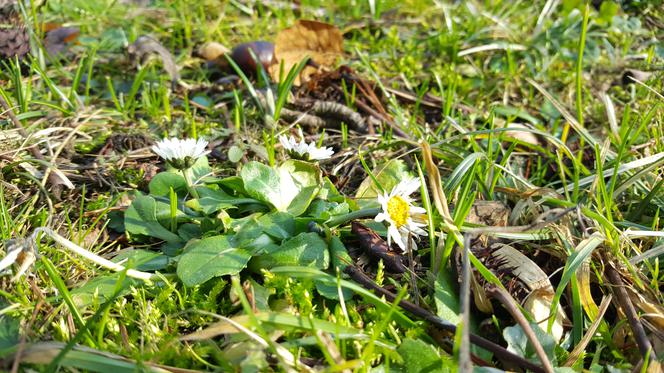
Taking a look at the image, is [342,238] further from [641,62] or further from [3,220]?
[641,62]

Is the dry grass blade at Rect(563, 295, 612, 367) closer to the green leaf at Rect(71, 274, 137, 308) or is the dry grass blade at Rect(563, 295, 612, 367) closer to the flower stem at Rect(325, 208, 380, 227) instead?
the flower stem at Rect(325, 208, 380, 227)

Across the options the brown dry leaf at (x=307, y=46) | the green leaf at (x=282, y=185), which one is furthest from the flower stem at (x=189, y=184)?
the brown dry leaf at (x=307, y=46)

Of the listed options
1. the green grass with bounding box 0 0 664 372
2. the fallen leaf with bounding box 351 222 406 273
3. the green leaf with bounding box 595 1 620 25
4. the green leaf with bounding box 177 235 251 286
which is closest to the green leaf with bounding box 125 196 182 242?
the green grass with bounding box 0 0 664 372

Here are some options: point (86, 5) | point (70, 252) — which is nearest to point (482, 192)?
point (70, 252)

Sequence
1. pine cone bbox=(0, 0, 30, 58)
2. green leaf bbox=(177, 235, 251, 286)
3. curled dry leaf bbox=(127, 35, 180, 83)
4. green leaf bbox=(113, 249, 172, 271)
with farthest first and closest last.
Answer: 1. curled dry leaf bbox=(127, 35, 180, 83)
2. pine cone bbox=(0, 0, 30, 58)
3. green leaf bbox=(113, 249, 172, 271)
4. green leaf bbox=(177, 235, 251, 286)

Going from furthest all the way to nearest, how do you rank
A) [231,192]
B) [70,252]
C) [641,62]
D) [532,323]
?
[641,62], [231,192], [70,252], [532,323]

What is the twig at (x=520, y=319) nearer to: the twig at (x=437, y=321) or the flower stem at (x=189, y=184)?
the twig at (x=437, y=321)
